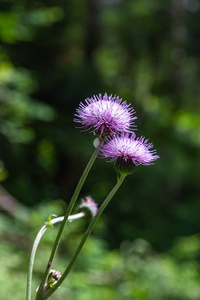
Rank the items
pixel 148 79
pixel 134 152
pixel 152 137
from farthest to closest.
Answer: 1. pixel 148 79
2. pixel 152 137
3. pixel 134 152

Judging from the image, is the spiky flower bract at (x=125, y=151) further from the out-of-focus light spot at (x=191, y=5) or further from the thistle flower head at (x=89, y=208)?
the out-of-focus light spot at (x=191, y=5)

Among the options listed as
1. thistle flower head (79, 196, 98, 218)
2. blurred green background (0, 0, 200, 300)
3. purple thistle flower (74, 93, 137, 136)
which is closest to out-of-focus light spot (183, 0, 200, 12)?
blurred green background (0, 0, 200, 300)

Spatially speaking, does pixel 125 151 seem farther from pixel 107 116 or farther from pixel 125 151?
pixel 107 116

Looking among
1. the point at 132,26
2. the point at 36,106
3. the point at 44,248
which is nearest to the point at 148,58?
the point at 132,26

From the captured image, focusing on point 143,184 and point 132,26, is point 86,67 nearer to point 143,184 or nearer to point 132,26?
point 143,184

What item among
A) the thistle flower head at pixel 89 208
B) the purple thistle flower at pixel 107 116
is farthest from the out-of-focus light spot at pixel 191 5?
the purple thistle flower at pixel 107 116
